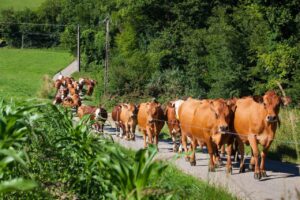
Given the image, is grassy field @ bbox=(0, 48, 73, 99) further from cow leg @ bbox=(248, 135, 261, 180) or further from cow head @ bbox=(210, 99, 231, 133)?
cow leg @ bbox=(248, 135, 261, 180)

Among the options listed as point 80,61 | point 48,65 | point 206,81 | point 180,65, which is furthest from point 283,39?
point 48,65

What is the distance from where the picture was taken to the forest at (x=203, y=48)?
33.7 m

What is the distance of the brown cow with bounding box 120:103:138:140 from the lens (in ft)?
65.7

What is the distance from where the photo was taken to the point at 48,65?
254ft

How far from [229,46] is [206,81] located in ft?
15.1

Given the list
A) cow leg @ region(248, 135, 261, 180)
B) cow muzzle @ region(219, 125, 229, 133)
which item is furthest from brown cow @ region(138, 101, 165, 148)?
cow leg @ region(248, 135, 261, 180)

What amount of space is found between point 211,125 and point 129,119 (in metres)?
6.98

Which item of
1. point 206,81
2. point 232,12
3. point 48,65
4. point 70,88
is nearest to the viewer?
point 70,88

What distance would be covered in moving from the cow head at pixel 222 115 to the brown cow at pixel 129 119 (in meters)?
6.62

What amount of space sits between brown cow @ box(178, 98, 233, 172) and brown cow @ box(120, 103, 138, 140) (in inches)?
196

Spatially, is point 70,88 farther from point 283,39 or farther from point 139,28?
point 139,28

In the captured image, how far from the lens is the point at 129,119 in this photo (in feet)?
66.7

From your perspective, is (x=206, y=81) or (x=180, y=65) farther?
(x=180, y=65)

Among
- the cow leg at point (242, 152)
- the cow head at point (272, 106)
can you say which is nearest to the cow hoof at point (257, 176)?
the cow leg at point (242, 152)
